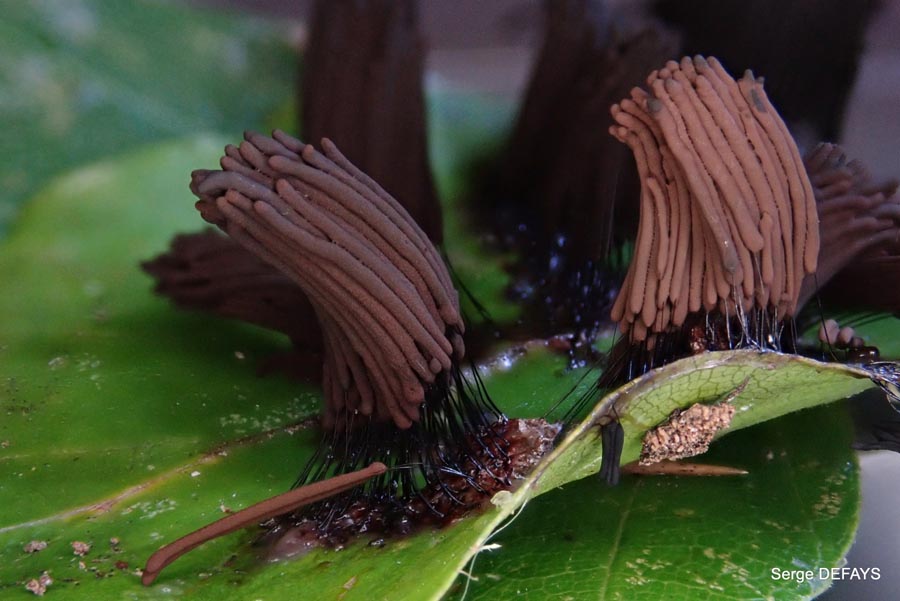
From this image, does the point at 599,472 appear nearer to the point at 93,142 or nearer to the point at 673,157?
the point at 673,157

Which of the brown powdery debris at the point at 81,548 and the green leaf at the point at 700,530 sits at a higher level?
the brown powdery debris at the point at 81,548

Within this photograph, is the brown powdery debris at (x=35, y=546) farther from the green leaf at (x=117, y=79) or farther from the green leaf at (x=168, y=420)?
the green leaf at (x=117, y=79)

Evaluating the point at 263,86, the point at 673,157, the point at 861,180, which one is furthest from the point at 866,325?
the point at 263,86

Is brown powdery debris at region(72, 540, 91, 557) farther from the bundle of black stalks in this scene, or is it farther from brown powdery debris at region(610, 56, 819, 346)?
brown powdery debris at region(610, 56, 819, 346)

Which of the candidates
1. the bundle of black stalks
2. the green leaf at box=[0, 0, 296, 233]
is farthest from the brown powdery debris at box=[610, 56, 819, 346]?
the green leaf at box=[0, 0, 296, 233]

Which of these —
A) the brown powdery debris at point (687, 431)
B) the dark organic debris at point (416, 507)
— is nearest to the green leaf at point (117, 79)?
the dark organic debris at point (416, 507)

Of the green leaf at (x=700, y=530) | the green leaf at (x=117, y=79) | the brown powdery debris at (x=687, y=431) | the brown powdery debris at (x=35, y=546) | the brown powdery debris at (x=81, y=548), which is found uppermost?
the green leaf at (x=117, y=79)

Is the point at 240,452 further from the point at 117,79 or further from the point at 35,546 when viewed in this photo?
the point at 117,79
